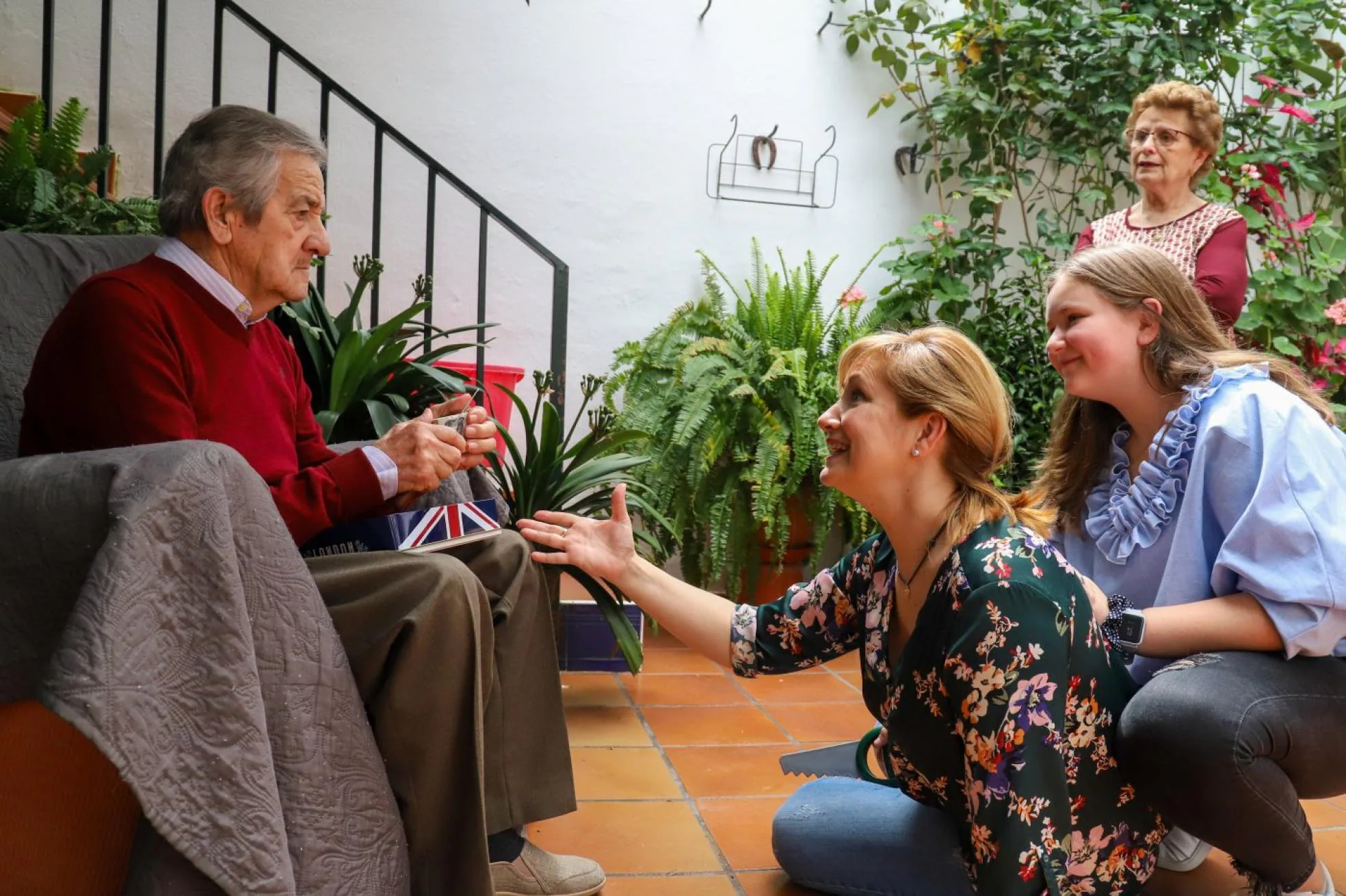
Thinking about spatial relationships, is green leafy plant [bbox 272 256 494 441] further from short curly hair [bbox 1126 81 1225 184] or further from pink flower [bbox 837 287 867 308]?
short curly hair [bbox 1126 81 1225 184]

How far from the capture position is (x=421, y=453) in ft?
5.29

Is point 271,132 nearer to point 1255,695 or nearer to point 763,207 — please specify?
point 1255,695

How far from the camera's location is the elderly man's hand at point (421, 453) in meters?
1.61

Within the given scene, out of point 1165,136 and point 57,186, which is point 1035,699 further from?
point 57,186

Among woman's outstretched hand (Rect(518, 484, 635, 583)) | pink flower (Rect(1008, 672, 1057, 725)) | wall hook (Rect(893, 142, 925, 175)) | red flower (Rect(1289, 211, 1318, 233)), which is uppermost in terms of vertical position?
wall hook (Rect(893, 142, 925, 175))

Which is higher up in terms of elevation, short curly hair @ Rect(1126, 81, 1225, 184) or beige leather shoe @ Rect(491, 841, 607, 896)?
short curly hair @ Rect(1126, 81, 1225, 184)

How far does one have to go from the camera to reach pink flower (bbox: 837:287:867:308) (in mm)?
3791

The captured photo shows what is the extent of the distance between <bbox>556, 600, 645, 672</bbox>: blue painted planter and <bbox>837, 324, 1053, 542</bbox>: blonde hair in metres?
1.69

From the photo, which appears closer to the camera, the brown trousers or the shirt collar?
the brown trousers

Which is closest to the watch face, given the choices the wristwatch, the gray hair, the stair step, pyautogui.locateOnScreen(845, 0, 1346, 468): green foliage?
the wristwatch

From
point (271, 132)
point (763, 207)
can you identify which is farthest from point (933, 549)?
point (763, 207)

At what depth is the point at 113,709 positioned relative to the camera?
96 cm

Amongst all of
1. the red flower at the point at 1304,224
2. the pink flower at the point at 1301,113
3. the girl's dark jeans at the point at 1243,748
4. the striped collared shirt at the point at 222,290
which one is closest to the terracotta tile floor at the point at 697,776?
the girl's dark jeans at the point at 1243,748

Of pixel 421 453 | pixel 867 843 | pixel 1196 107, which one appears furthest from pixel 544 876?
pixel 1196 107
